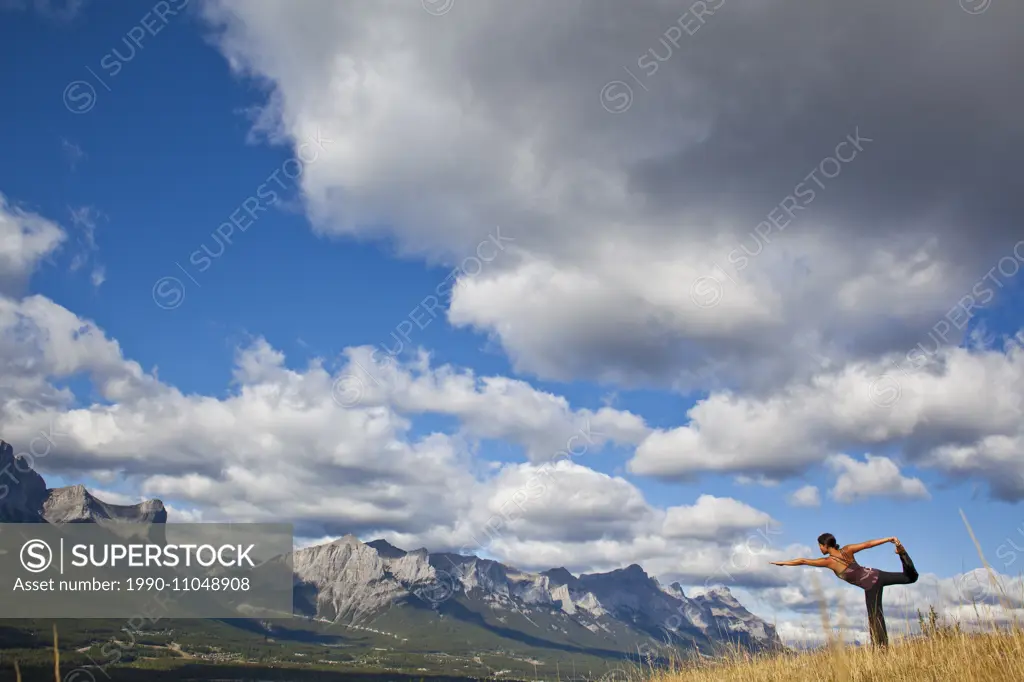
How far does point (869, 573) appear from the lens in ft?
48.0

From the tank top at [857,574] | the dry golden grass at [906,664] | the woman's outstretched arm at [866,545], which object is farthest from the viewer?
the tank top at [857,574]

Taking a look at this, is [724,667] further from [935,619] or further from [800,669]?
[935,619]

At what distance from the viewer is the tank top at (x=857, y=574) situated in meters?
14.6

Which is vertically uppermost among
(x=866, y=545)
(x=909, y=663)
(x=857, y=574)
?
(x=866, y=545)

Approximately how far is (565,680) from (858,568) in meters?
6.89

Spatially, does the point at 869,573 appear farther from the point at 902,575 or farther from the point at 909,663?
the point at 909,663

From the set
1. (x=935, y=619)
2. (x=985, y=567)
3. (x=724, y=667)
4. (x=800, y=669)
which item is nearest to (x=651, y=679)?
(x=724, y=667)

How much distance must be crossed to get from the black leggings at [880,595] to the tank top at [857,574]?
0.11 m

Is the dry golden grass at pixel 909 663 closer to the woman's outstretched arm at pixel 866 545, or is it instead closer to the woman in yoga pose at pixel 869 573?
the woman in yoga pose at pixel 869 573

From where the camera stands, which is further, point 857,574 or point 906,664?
point 857,574

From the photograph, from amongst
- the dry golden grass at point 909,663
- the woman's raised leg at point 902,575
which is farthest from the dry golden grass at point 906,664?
the woman's raised leg at point 902,575

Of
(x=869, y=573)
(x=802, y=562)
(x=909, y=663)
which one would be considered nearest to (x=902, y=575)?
(x=869, y=573)

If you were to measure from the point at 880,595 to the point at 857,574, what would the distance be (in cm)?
59

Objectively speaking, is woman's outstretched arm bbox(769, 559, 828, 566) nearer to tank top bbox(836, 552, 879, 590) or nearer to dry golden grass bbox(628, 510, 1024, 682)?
tank top bbox(836, 552, 879, 590)
